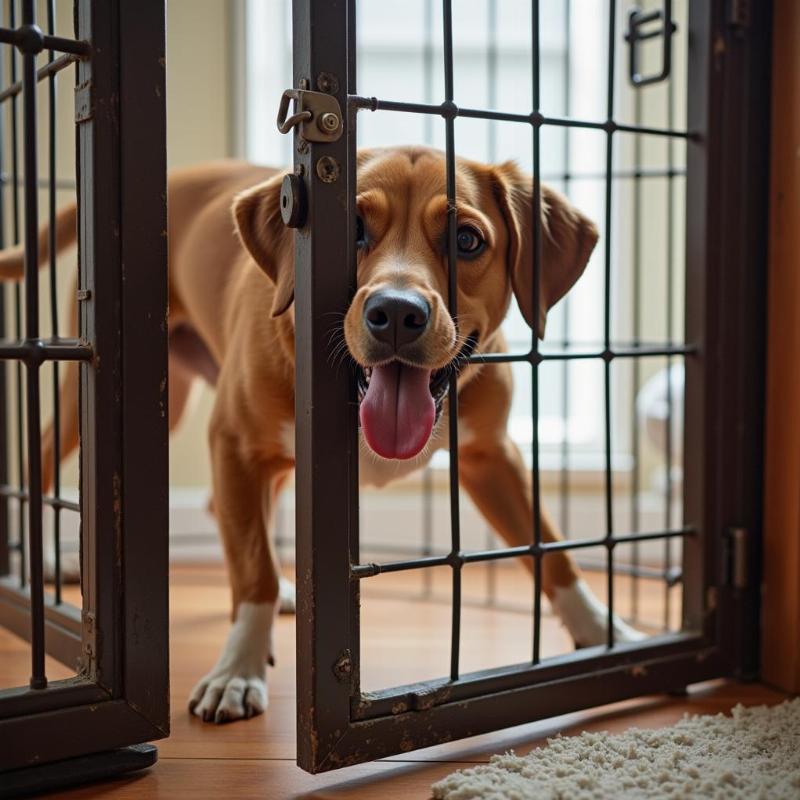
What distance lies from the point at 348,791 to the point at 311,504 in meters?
0.39

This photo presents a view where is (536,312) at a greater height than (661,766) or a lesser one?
greater

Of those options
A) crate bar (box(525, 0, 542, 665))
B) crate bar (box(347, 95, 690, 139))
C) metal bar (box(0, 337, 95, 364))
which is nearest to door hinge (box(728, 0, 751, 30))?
crate bar (box(347, 95, 690, 139))

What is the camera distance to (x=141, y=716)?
145cm

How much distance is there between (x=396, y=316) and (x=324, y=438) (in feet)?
0.63

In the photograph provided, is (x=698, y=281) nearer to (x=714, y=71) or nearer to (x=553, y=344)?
(x=714, y=71)

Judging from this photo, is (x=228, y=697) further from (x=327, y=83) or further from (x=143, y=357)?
(x=327, y=83)

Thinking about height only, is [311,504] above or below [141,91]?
below

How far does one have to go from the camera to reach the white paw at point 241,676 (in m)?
1.70

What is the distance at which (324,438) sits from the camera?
4.65 feet

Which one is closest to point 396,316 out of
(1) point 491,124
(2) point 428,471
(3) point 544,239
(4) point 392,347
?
(4) point 392,347

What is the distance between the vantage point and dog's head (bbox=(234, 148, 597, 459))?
57.9 inches

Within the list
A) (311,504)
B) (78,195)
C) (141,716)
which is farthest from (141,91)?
(141,716)

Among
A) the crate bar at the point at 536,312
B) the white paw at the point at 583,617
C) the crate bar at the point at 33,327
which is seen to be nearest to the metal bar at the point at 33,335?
the crate bar at the point at 33,327

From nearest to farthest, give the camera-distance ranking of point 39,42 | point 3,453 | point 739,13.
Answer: point 39,42
point 739,13
point 3,453
